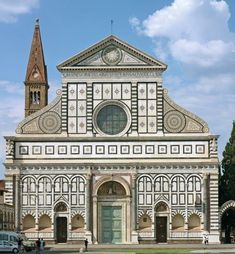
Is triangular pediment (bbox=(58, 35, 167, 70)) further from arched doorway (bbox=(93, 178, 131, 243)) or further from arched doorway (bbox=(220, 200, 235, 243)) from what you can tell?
arched doorway (bbox=(220, 200, 235, 243))

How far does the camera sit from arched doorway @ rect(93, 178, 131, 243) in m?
63.4

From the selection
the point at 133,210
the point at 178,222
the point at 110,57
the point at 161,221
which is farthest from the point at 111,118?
the point at 178,222

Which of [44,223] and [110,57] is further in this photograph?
[110,57]

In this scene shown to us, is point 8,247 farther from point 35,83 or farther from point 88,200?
point 35,83

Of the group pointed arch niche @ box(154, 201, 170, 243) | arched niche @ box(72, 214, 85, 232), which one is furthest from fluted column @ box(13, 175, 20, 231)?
pointed arch niche @ box(154, 201, 170, 243)

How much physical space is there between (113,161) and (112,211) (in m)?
4.06

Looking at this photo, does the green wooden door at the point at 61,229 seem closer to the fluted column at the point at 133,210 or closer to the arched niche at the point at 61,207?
the arched niche at the point at 61,207

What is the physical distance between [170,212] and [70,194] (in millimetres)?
8102

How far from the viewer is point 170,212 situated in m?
62.8

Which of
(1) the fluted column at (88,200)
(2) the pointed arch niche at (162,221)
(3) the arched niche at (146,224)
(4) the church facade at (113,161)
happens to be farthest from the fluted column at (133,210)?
(1) the fluted column at (88,200)

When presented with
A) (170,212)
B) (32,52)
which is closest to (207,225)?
(170,212)

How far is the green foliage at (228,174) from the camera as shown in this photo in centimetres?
6950

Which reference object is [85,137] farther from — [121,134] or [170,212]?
[170,212]

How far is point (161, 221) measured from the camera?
2494 inches
